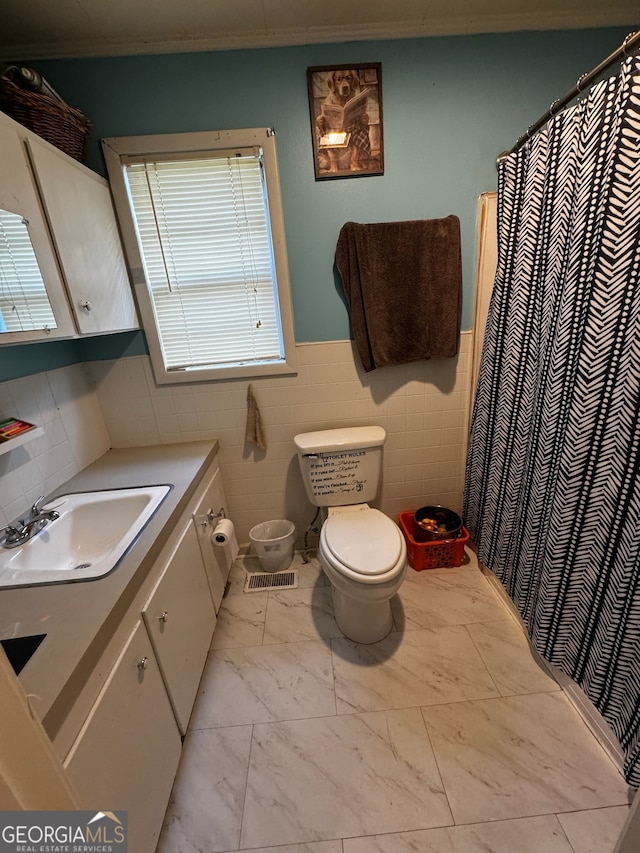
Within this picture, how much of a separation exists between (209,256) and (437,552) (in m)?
1.88

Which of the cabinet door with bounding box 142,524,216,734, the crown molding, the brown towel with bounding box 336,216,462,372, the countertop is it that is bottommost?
the cabinet door with bounding box 142,524,216,734

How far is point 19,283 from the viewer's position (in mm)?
1025

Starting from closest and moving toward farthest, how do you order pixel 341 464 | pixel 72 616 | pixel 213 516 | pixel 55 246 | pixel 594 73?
1. pixel 72 616
2. pixel 594 73
3. pixel 55 246
4. pixel 213 516
5. pixel 341 464

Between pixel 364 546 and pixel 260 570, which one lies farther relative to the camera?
pixel 260 570

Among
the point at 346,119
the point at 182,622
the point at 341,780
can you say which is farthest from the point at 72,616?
the point at 346,119

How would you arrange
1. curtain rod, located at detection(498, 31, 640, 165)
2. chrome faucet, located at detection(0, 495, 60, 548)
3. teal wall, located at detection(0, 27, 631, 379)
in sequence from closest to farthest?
1. curtain rod, located at detection(498, 31, 640, 165)
2. chrome faucet, located at detection(0, 495, 60, 548)
3. teal wall, located at detection(0, 27, 631, 379)

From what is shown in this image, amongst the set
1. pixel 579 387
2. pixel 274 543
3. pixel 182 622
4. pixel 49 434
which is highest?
pixel 579 387

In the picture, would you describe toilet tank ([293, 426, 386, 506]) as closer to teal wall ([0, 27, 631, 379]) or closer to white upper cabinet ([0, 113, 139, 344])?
teal wall ([0, 27, 631, 379])

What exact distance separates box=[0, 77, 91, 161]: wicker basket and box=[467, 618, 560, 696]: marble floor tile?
8.23 feet

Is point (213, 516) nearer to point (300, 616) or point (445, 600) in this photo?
point (300, 616)

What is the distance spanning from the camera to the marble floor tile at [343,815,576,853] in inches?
37.5

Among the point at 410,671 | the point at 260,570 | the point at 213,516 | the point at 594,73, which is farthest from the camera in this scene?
the point at 260,570

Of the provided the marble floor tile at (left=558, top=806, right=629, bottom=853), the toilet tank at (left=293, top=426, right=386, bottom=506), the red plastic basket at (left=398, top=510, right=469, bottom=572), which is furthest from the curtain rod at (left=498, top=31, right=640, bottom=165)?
the marble floor tile at (left=558, top=806, right=629, bottom=853)

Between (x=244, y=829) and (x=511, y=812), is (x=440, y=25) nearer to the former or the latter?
(x=511, y=812)
